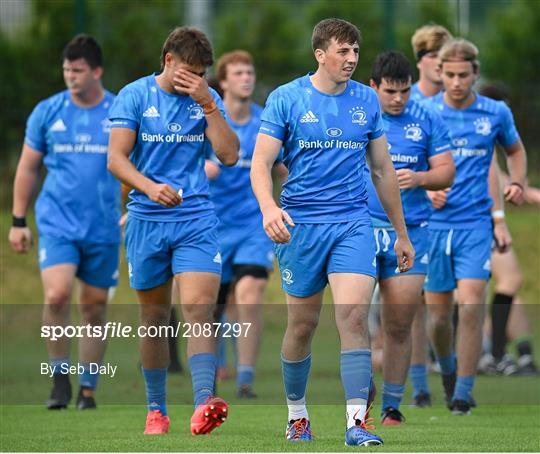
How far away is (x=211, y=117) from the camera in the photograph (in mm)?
8430

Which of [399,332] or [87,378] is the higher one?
[399,332]

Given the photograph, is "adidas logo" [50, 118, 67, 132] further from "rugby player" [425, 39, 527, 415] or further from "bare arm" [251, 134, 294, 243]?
"bare arm" [251, 134, 294, 243]

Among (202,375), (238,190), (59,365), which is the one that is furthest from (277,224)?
(238,190)

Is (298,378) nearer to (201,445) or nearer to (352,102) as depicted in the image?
(201,445)

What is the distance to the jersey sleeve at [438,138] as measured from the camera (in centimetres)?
958

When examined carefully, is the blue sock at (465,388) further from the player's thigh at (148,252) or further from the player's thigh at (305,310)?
the player's thigh at (148,252)

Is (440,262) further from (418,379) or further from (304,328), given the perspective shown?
(304,328)

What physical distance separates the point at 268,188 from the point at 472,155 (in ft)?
10.5

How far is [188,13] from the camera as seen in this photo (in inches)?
864

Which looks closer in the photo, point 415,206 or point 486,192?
point 415,206

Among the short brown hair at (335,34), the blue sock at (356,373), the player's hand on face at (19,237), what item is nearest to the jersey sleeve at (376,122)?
the short brown hair at (335,34)

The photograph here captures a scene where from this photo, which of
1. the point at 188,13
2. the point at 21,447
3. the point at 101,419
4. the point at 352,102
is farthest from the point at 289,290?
the point at 188,13

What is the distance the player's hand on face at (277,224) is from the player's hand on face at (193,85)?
1.22 metres

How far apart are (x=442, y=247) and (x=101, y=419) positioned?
2.76 metres
